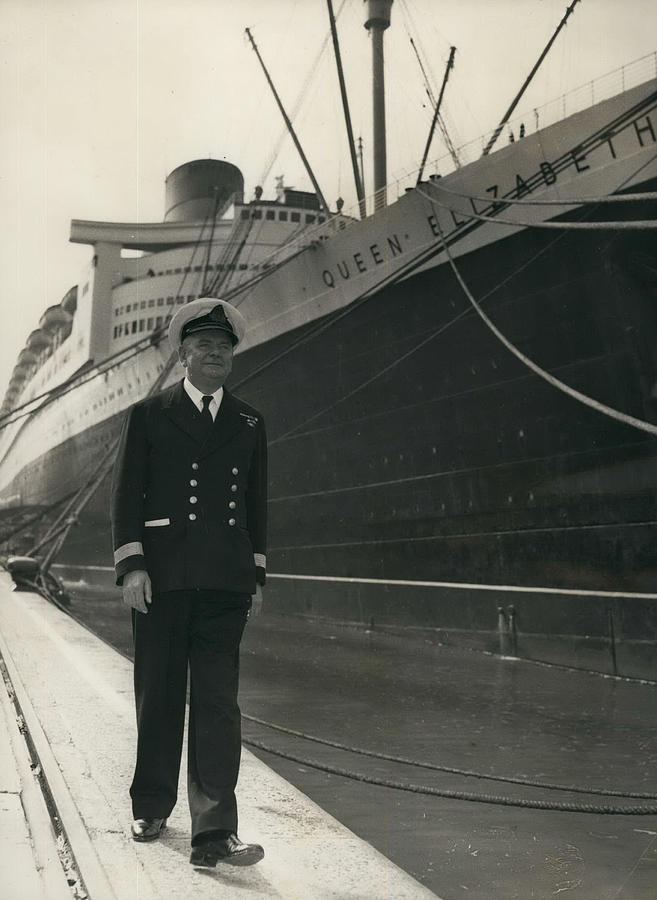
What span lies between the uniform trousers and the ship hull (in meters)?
4.74

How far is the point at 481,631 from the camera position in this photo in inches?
290

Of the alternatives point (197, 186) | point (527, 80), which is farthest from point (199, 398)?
point (197, 186)

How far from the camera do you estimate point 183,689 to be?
2059 millimetres

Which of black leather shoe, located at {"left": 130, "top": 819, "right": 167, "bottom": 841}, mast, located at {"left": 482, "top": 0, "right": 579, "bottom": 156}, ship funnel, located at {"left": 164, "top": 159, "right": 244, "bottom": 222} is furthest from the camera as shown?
ship funnel, located at {"left": 164, "top": 159, "right": 244, "bottom": 222}

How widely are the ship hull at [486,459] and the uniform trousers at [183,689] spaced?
4.74 meters

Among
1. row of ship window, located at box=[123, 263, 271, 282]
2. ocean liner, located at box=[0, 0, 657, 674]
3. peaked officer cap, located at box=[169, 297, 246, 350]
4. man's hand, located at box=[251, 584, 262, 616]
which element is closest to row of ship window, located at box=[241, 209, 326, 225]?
row of ship window, located at box=[123, 263, 271, 282]

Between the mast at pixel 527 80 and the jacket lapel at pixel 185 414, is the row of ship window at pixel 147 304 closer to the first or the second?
the mast at pixel 527 80

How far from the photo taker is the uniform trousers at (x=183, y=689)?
197cm

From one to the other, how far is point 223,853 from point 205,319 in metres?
1.19

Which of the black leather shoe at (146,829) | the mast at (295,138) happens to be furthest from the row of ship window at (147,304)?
the black leather shoe at (146,829)

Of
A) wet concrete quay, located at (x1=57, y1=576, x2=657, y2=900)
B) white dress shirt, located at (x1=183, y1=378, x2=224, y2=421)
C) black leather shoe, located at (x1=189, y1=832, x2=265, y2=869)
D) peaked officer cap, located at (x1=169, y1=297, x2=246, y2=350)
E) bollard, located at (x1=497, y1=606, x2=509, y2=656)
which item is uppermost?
peaked officer cap, located at (x1=169, y1=297, x2=246, y2=350)

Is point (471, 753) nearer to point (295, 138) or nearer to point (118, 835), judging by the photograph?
point (118, 835)

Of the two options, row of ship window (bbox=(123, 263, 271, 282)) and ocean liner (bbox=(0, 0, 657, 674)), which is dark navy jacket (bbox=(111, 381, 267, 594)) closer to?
ocean liner (bbox=(0, 0, 657, 674))

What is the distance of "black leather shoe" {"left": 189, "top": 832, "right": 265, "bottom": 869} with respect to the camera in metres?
1.80
